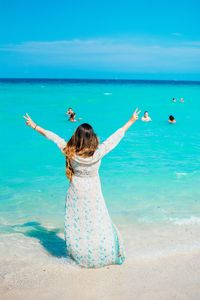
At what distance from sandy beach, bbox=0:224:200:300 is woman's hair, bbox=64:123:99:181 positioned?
4.89ft

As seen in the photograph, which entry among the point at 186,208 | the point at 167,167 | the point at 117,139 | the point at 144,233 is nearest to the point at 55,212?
the point at 144,233

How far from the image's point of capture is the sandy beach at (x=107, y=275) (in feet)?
13.9

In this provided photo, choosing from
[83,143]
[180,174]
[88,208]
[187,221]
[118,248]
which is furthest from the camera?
[180,174]

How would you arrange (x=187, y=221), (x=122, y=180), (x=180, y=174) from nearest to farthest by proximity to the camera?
(x=187, y=221) < (x=122, y=180) < (x=180, y=174)

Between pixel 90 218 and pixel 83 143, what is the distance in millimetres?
968

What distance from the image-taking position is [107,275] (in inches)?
179

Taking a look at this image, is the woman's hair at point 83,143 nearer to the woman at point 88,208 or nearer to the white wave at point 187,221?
the woman at point 88,208

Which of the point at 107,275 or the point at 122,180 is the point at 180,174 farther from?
the point at 107,275

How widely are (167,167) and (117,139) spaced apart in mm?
7428

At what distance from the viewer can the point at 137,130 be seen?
20531 mm

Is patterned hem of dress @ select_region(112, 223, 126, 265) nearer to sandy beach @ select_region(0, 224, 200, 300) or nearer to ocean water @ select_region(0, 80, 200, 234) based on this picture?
sandy beach @ select_region(0, 224, 200, 300)

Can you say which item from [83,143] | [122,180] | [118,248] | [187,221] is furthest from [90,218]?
[122,180]

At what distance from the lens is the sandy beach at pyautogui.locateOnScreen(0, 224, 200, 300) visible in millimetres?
4223

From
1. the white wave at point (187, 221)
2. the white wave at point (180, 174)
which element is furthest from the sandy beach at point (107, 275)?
the white wave at point (180, 174)
